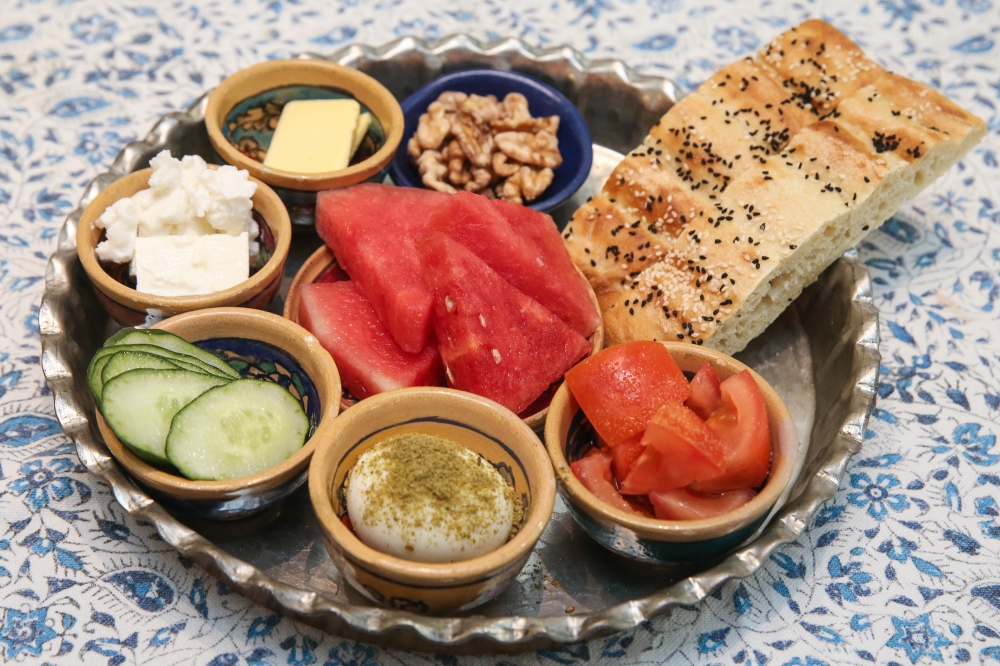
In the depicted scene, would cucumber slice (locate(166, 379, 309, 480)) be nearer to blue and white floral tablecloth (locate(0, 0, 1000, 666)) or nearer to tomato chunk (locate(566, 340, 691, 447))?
blue and white floral tablecloth (locate(0, 0, 1000, 666))

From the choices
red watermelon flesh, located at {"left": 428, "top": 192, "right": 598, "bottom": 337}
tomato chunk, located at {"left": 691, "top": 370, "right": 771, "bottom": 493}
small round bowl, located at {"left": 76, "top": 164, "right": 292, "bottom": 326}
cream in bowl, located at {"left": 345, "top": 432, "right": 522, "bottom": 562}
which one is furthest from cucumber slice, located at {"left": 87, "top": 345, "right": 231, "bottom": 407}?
tomato chunk, located at {"left": 691, "top": 370, "right": 771, "bottom": 493}

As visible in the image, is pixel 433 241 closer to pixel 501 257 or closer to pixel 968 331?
pixel 501 257

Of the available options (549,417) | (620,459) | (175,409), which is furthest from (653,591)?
(175,409)

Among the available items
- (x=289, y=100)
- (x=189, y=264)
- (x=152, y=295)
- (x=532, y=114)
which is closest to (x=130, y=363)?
(x=152, y=295)

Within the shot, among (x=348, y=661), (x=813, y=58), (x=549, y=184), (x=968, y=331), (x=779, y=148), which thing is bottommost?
(x=348, y=661)

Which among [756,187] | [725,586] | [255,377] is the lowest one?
[725,586]

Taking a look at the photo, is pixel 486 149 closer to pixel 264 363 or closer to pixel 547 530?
pixel 264 363
